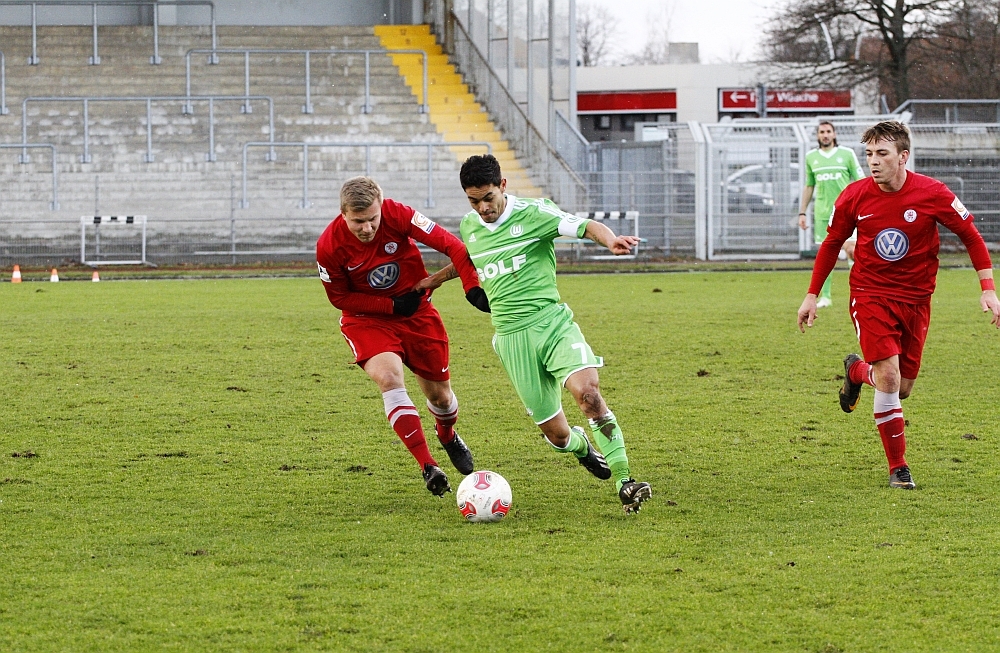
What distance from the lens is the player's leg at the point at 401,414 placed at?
6.27 meters

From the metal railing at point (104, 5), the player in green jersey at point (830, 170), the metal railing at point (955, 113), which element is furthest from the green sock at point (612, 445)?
the metal railing at point (104, 5)

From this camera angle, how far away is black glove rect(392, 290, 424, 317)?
6.63 meters

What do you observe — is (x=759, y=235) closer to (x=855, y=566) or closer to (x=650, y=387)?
(x=650, y=387)

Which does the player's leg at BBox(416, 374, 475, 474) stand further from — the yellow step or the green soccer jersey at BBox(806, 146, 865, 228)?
the yellow step

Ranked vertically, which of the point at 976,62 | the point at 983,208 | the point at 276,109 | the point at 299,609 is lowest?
the point at 299,609

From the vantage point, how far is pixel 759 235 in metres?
25.5

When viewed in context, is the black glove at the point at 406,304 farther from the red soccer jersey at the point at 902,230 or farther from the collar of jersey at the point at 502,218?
the red soccer jersey at the point at 902,230

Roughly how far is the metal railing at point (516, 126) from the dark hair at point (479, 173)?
20.0 meters

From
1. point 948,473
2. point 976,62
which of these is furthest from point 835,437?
point 976,62

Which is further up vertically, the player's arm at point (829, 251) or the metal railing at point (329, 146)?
the metal railing at point (329, 146)

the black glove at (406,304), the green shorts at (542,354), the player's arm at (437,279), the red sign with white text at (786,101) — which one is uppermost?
the red sign with white text at (786,101)

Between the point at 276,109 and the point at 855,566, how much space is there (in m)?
25.2

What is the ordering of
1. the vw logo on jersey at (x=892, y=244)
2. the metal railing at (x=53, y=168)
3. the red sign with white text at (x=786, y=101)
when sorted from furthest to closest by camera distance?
the red sign with white text at (x=786, y=101), the metal railing at (x=53, y=168), the vw logo on jersey at (x=892, y=244)

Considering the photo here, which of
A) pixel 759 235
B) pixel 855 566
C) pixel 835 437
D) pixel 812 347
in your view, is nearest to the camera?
pixel 855 566
